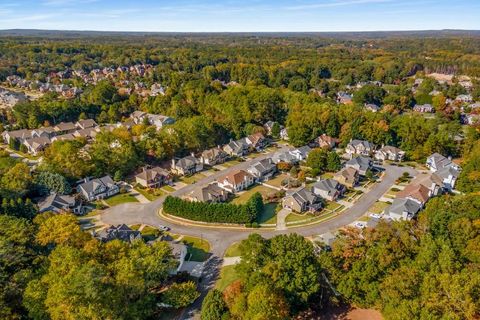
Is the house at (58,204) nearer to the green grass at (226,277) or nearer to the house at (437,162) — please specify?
the green grass at (226,277)

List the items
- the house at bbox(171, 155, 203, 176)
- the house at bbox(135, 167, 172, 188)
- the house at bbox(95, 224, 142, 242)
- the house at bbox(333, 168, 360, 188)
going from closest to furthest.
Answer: the house at bbox(95, 224, 142, 242)
the house at bbox(135, 167, 172, 188)
the house at bbox(333, 168, 360, 188)
the house at bbox(171, 155, 203, 176)

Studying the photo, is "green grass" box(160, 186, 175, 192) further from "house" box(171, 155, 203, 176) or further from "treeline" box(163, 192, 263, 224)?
"treeline" box(163, 192, 263, 224)

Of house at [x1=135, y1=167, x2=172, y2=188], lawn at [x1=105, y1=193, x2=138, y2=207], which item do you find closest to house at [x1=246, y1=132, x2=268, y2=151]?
house at [x1=135, y1=167, x2=172, y2=188]

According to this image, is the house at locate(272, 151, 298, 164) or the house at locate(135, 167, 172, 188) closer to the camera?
the house at locate(135, 167, 172, 188)

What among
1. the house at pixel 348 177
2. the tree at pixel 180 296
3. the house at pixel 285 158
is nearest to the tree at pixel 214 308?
the tree at pixel 180 296

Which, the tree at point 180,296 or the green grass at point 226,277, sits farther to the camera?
the green grass at point 226,277

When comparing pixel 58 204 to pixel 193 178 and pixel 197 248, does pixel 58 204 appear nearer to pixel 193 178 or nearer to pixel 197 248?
pixel 193 178

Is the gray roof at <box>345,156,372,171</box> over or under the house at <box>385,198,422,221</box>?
over

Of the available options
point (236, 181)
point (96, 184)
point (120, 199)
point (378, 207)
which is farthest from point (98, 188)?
point (378, 207)

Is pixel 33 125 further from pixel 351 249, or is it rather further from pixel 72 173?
pixel 351 249
